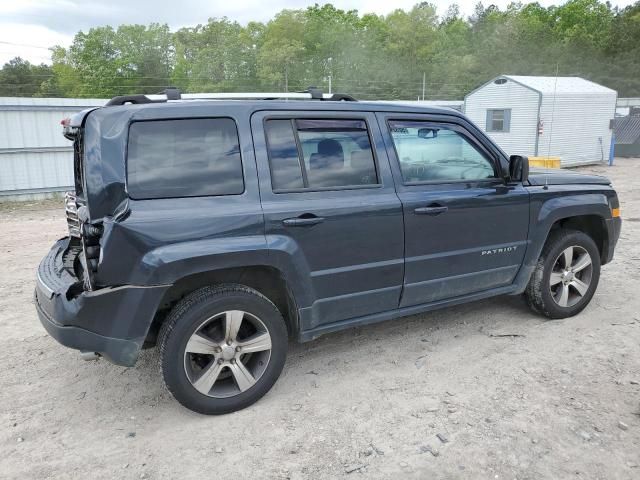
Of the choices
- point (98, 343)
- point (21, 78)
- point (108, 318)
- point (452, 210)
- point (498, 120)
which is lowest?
point (98, 343)

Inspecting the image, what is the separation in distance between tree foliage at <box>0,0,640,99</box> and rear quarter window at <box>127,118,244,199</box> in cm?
4868

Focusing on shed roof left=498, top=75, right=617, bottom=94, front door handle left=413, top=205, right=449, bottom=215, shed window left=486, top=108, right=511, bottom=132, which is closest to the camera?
front door handle left=413, top=205, right=449, bottom=215

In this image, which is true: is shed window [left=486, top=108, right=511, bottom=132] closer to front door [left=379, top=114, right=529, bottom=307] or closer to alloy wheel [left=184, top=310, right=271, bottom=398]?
front door [left=379, top=114, right=529, bottom=307]

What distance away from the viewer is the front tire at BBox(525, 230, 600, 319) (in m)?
4.50

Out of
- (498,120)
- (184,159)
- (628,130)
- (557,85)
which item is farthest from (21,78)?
(184,159)

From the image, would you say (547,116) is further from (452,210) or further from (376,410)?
(376,410)

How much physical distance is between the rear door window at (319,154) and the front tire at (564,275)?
1.86m

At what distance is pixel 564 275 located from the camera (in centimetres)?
459

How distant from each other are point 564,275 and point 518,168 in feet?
3.84

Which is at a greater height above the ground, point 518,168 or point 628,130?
point 518,168

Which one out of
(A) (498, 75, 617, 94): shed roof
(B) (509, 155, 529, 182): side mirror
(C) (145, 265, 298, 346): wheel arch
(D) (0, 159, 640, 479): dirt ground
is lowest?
(D) (0, 159, 640, 479): dirt ground

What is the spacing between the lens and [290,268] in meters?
3.28

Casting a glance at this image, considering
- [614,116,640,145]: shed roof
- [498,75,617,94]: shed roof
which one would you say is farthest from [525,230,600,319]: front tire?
[614,116,640,145]: shed roof

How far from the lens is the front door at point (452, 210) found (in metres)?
3.74
